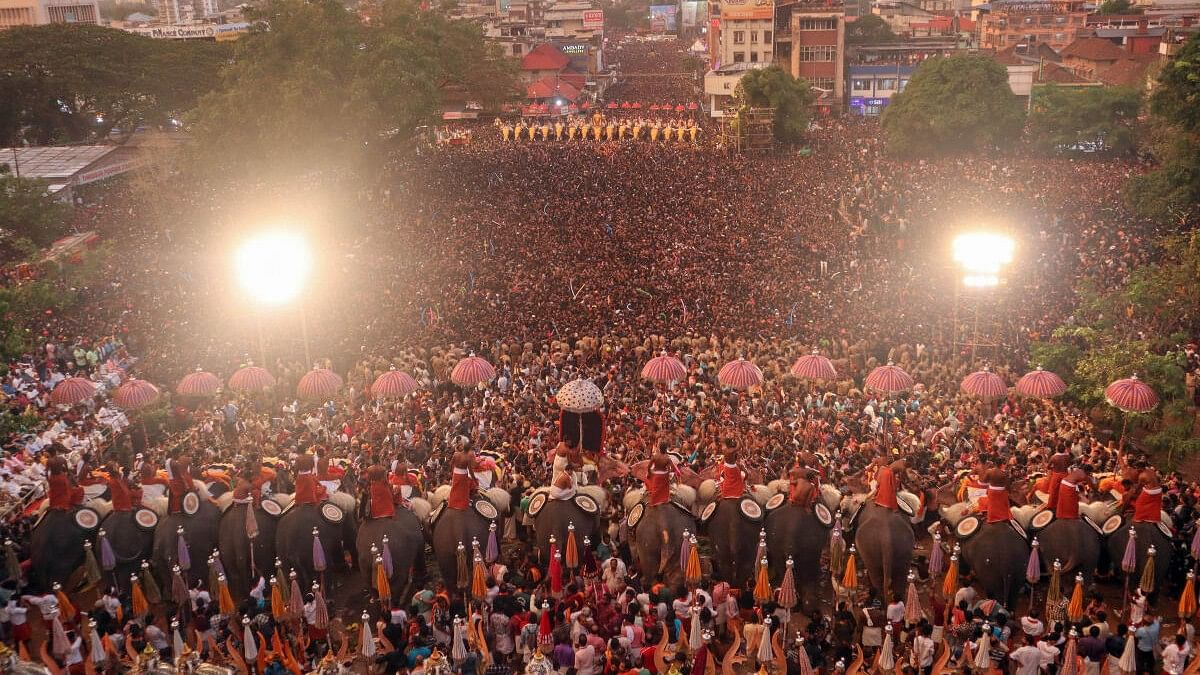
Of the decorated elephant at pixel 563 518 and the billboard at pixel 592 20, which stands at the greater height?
the billboard at pixel 592 20

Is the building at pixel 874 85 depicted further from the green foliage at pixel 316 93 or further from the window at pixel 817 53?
the green foliage at pixel 316 93

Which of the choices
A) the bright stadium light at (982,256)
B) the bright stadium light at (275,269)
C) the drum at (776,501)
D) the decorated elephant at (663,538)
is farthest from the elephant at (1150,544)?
the bright stadium light at (275,269)

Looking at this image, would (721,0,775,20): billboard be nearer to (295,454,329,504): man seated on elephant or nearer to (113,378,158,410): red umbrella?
(113,378,158,410): red umbrella

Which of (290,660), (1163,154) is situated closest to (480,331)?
(290,660)

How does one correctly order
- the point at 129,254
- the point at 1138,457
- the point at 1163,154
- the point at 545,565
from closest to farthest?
the point at 545,565
the point at 1138,457
the point at 129,254
the point at 1163,154

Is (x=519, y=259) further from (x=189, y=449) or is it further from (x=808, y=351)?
(x=189, y=449)

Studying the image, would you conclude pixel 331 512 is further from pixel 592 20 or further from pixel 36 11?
pixel 592 20

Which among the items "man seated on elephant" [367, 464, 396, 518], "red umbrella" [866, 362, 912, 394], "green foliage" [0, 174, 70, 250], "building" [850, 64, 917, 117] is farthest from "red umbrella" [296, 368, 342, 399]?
"building" [850, 64, 917, 117]
